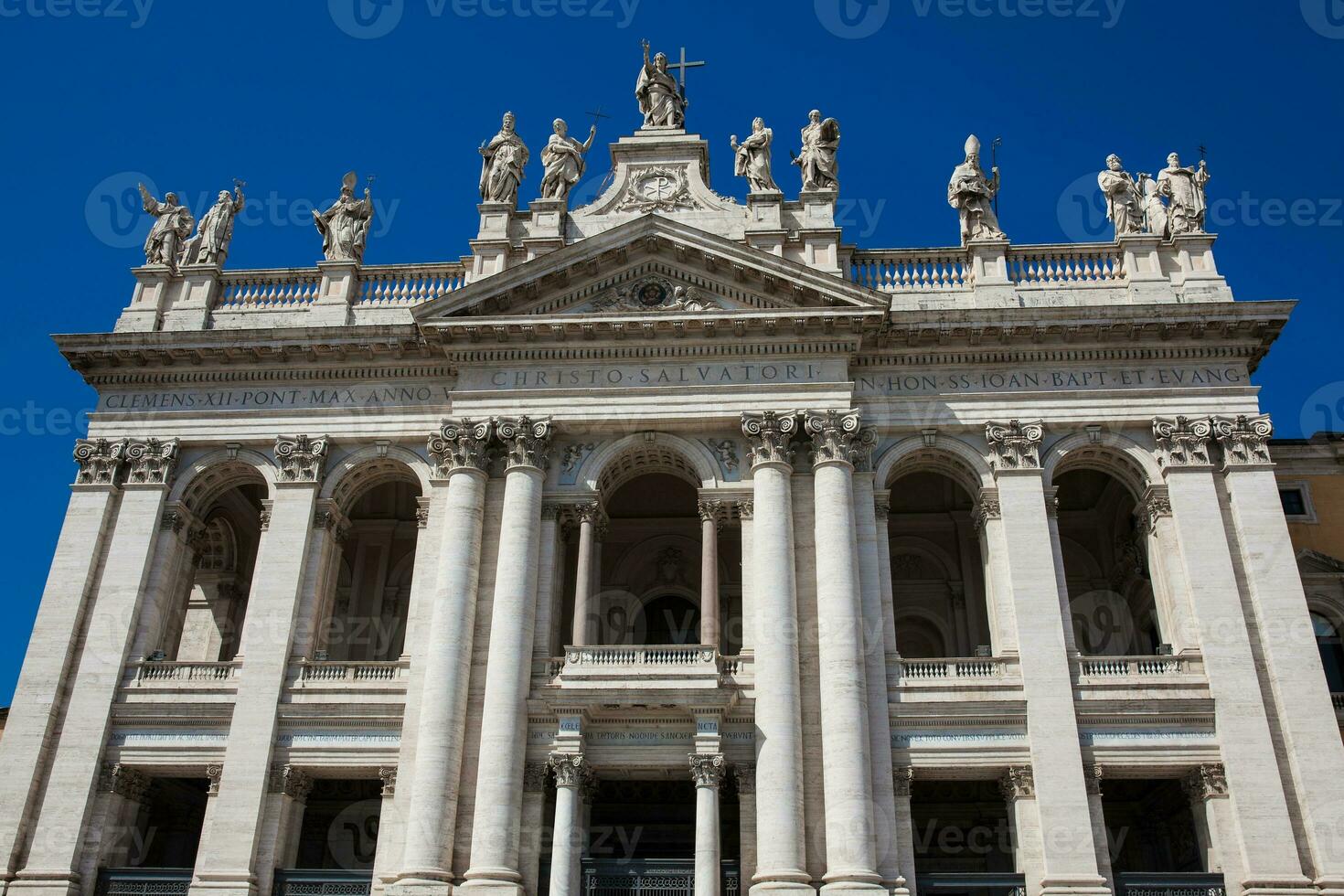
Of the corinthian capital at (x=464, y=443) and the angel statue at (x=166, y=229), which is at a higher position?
the angel statue at (x=166, y=229)

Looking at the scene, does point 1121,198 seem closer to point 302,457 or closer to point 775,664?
point 775,664

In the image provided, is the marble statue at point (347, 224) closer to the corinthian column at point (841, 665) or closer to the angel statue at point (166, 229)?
the angel statue at point (166, 229)

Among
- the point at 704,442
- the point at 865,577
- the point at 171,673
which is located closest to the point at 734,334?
the point at 704,442

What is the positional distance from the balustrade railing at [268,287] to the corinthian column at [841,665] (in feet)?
43.5

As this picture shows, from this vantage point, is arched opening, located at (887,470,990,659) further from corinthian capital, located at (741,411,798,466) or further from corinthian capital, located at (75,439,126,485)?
corinthian capital, located at (75,439,126,485)

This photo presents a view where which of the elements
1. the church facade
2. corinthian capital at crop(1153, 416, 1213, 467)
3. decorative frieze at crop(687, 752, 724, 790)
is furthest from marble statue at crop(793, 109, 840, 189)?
decorative frieze at crop(687, 752, 724, 790)

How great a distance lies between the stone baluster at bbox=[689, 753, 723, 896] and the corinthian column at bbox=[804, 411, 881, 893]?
209cm

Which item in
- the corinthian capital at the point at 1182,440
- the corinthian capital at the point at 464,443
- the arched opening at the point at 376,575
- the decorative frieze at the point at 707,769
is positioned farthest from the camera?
the arched opening at the point at 376,575

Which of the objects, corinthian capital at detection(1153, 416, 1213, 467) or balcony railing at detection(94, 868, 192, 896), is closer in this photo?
balcony railing at detection(94, 868, 192, 896)

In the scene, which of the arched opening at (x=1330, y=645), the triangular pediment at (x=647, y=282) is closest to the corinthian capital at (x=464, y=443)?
the triangular pediment at (x=647, y=282)

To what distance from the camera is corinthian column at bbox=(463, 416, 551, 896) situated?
2341 centimetres

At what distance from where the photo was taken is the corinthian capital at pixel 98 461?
1121 inches

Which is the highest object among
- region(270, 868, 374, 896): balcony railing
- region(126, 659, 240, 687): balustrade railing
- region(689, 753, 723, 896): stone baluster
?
region(126, 659, 240, 687): balustrade railing

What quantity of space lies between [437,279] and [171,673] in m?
11.2
